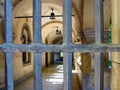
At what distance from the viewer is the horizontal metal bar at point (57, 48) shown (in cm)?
127

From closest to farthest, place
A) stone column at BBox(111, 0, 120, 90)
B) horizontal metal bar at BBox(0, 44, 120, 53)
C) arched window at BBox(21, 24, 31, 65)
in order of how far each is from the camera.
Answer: horizontal metal bar at BBox(0, 44, 120, 53), stone column at BBox(111, 0, 120, 90), arched window at BBox(21, 24, 31, 65)

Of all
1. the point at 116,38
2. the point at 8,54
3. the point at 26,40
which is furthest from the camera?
the point at 26,40

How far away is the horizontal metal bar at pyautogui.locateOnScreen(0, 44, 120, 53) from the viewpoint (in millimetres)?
1270

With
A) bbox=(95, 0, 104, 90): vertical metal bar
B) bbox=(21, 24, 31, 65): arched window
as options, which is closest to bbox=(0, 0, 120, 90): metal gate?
bbox=(95, 0, 104, 90): vertical metal bar

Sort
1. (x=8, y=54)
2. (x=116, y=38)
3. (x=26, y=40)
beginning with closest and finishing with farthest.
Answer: (x=8, y=54), (x=116, y=38), (x=26, y=40)

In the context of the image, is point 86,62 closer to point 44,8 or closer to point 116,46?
point 44,8

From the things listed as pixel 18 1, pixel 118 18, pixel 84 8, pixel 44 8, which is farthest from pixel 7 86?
pixel 44 8

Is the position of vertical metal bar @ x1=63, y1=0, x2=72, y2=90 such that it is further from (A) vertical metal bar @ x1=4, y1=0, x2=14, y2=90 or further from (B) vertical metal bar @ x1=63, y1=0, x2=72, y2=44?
(A) vertical metal bar @ x1=4, y1=0, x2=14, y2=90

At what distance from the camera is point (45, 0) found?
28.8 ft

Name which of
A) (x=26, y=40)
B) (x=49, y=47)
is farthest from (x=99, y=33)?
(x=26, y=40)

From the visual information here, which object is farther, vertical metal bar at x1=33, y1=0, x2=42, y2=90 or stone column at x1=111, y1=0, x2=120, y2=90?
stone column at x1=111, y1=0, x2=120, y2=90

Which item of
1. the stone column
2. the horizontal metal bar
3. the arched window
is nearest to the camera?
the horizontal metal bar

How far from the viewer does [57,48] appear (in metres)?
1.28

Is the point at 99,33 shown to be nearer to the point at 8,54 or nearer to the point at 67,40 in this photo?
the point at 67,40
